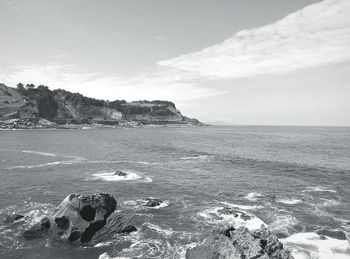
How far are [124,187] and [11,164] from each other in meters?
37.7

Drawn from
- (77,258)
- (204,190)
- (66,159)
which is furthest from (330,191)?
(66,159)

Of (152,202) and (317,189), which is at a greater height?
(317,189)

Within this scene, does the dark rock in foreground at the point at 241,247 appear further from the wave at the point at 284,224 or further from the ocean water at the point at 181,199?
the wave at the point at 284,224

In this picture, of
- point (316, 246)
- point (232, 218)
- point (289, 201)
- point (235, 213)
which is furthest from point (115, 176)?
point (316, 246)

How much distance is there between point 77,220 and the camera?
106 feet

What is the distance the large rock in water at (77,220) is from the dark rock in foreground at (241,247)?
Answer: 41.8 ft

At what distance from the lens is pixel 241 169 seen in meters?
72.3

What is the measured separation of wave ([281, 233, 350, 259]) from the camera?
93.1 ft

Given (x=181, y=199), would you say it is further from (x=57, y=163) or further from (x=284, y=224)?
(x=57, y=163)

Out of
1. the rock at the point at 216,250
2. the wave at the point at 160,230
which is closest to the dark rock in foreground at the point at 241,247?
the rock at the point at 216,250

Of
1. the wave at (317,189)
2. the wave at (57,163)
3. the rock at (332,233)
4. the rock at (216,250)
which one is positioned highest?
the rock at (216,250)

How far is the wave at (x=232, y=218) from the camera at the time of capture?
3619 centimetres

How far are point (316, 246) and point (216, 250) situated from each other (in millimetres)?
13865

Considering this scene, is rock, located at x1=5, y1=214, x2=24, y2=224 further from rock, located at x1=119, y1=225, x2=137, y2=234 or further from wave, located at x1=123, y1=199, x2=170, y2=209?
wave, located at x1=123, y1=199, x2=170, y2=209
